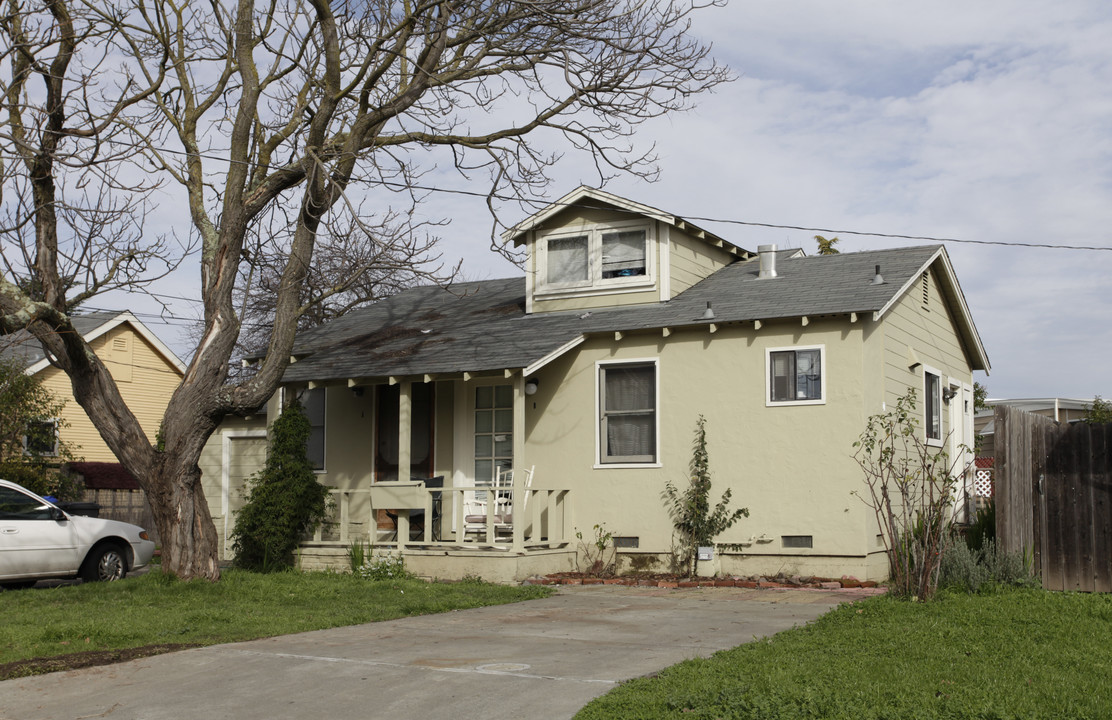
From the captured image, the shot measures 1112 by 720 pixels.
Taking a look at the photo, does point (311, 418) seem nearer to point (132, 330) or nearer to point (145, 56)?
point (145, 56)

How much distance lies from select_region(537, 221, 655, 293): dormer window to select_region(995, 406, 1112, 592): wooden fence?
6.39 metres

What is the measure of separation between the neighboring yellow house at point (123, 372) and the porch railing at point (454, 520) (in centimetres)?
1828

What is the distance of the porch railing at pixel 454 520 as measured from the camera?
1491 centimetres

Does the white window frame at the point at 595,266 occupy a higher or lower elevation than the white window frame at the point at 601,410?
higher

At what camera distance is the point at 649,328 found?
15.4 m

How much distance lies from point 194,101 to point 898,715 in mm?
13149

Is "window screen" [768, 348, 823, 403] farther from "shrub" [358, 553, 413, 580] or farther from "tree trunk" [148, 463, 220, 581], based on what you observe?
"tree trunk" [148, 463, 220, 581]

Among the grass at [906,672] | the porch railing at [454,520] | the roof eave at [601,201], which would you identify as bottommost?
the grass at [906,672]

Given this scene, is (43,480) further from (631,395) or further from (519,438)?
(631,395)

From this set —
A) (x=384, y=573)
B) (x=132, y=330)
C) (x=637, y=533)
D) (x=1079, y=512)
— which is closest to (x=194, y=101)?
(x=384, y=573)

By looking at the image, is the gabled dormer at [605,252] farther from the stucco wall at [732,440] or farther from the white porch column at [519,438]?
the white porch column at [519,438]

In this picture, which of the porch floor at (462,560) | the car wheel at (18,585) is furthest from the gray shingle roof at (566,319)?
the car wheel at (18,585)

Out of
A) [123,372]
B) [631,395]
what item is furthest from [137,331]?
[631,395]

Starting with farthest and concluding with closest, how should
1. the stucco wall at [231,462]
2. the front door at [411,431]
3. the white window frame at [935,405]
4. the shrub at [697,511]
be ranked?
1. the stucco wall at [231,462]
2. the front door at [411,431]
3. the white window frame at [935,405]
4. the shrub at [697,511]
